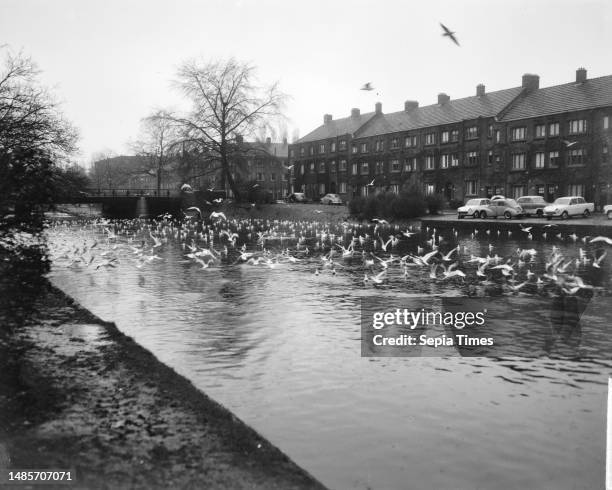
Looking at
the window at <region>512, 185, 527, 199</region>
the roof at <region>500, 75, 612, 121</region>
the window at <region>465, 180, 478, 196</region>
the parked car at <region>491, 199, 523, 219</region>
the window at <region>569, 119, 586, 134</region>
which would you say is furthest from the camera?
the window at <region>465, 180, 478, 196</region>

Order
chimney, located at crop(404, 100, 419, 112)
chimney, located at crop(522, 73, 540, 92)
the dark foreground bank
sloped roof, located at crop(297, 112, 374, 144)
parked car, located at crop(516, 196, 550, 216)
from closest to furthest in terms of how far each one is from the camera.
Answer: the dark foreground bank < parked car, located at crop(516, 196, 550, 216) < chimney, located at crop(522, 73, 540, 92) < chimney, located at crop(404, 100, 419, 112) < sloped roof, located at crop(297, 112, 374, 144)

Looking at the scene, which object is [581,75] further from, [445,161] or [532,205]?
[532,205]

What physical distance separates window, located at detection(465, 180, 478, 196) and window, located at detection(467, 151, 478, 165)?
1.89 m

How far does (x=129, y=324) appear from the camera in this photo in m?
11.9

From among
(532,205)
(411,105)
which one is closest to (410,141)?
(411,105)

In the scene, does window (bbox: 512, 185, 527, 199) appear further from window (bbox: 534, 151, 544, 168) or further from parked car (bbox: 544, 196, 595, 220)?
parked car (bbox: 544, 196, 595, 220)

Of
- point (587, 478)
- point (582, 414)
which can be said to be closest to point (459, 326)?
point (582, 414)

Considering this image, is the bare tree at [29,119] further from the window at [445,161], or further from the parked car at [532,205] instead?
the window at [445,161]

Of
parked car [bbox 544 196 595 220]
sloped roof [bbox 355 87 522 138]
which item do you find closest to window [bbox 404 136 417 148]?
sloped roof [bbox 355 87 522 138]

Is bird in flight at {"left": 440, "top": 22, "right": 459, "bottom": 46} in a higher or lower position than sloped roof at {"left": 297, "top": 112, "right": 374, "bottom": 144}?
lower

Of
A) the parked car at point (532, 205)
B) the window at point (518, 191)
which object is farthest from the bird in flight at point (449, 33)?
the window at point (518, 191)

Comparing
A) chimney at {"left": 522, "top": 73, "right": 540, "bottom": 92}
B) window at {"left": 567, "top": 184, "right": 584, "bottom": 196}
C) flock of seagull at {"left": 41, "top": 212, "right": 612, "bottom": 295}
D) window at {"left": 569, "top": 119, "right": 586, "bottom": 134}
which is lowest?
flock of seagull at {"left": 41, "top": 212, "right": 612, "bottom": 295}

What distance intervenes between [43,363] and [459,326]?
739 cm

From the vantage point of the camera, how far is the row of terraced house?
5100 cm
